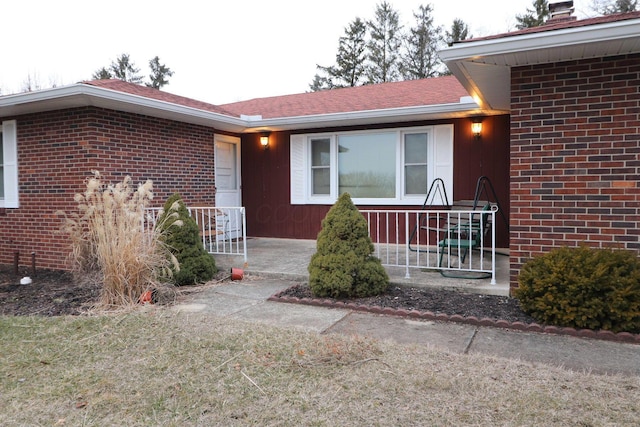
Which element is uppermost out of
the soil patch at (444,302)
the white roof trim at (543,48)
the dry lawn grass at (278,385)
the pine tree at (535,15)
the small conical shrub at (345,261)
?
the pine tree at (535,15)

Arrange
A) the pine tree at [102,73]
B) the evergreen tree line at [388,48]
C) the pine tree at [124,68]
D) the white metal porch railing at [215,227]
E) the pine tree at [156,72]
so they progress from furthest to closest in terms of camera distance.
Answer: the pine tree at [156,72], the pine tree at [124,68], the pine tree at [102,73], the evergreen tree line at [388,48], the white metal porch railing at [215,227]

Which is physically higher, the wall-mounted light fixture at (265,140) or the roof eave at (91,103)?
the roof eave at (91,103)

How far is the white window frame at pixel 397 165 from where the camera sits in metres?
7.61

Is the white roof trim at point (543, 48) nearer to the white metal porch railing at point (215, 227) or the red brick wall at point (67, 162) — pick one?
the white metal porch railing at point (215, 227)

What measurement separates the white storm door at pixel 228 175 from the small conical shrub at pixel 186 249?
122 inches

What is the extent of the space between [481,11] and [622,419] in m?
23.0

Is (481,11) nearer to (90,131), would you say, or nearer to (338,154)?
(338,154)

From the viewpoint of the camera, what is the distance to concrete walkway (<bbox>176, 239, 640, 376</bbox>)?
3102mm

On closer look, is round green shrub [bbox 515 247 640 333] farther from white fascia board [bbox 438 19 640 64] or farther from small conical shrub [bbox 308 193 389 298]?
white fascia board [bbox 438 19 640 64]

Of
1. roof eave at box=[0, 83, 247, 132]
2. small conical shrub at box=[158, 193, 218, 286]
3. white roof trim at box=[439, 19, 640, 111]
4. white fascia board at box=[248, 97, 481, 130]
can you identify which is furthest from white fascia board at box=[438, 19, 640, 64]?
roof eave at box=[0, 83, 247, 132]

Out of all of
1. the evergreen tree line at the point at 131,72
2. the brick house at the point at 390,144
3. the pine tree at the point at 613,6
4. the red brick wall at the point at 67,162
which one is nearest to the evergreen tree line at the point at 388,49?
the pine tree at the point at 613,6

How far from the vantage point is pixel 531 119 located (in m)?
4.41

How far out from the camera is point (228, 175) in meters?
9.19

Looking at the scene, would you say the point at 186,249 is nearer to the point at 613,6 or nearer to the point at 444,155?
the point at 444,155
